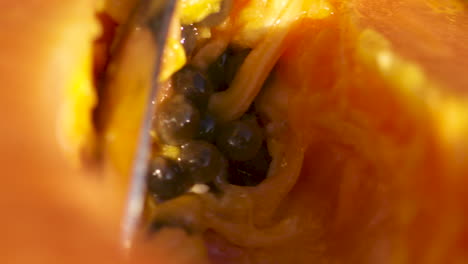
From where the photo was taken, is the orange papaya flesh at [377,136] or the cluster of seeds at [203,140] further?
the cluster of seeds at [203,140]

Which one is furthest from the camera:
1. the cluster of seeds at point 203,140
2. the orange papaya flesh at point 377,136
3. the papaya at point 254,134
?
the cluster of seeds at point 203,140

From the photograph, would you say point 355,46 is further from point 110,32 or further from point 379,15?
point 110,32

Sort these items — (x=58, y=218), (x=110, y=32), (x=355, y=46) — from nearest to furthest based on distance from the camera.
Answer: (x=58, y=218) → (x=110, y=32) → (x=355, y=46)

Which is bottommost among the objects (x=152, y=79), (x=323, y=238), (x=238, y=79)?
(x=323, y=238)

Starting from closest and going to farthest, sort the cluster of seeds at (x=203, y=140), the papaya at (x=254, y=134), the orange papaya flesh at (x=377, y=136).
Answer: the papaya at (x=254, y=134) < the orange papaya flesh at (x=377, y=136) < the cluster of seeds at (x=203, y=140)

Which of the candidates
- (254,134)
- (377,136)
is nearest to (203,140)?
(254,134)

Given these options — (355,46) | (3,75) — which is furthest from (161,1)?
→ (355,46)

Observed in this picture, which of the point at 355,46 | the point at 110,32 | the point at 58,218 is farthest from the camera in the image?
the point at 355,46
